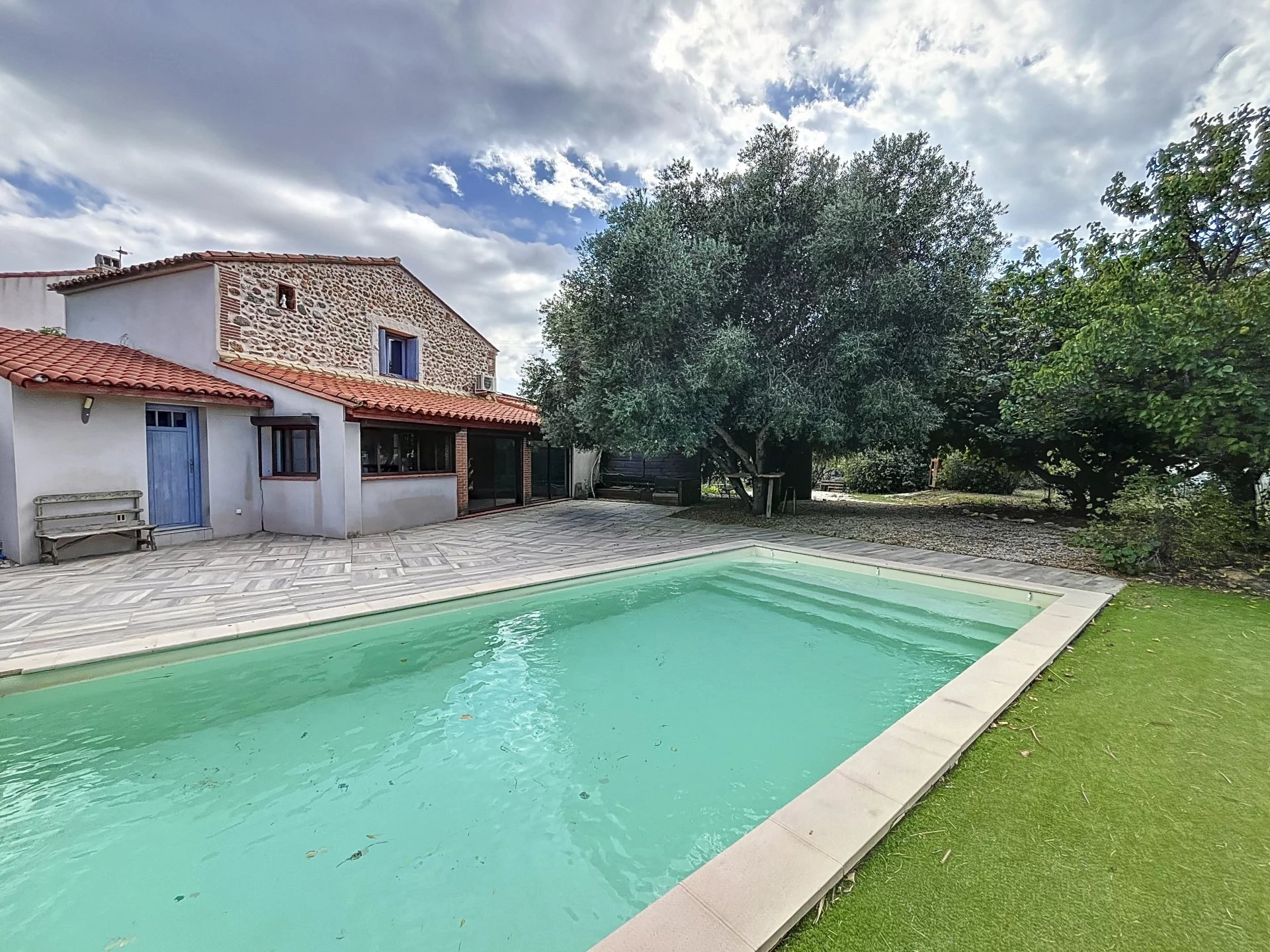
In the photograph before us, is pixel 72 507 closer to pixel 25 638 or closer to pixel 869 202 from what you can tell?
pixel 25 638

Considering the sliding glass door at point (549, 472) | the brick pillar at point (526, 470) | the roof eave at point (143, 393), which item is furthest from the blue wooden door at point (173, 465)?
the sliding glass door at point (549, 472)

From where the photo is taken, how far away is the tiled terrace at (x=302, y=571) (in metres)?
5.51

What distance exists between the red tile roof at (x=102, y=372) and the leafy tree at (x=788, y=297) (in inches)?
279

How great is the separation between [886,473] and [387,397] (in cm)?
1919

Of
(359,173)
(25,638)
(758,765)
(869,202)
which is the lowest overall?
(758,765)

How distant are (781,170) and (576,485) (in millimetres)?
12082

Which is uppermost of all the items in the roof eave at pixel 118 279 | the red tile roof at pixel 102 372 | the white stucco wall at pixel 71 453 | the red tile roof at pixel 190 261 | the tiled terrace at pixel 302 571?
the red tile roof at pixel 190 261

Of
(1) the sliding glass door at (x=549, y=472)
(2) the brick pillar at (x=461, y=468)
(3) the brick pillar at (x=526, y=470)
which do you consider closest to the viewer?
(2) the brick pillar at (x=461, y=468)

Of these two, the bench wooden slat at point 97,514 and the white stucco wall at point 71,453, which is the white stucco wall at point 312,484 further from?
the bench wooden slat at point 97,514

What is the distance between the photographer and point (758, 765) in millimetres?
3654

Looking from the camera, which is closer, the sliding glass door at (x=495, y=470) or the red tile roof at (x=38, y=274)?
the sliding glass door at (x=495, y=470)

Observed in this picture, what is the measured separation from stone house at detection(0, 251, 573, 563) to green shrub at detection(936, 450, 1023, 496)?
18.3m

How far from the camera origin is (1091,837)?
2.40 meters

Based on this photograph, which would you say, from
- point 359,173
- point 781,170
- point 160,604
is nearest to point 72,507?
point 160,604
